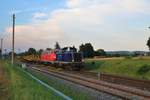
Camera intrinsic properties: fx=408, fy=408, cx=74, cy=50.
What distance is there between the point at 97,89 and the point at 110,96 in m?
4.10

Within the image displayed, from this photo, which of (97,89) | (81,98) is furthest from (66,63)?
(81,98)

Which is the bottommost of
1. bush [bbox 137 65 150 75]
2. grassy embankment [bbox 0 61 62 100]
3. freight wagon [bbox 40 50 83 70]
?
grassy embankment [bbox 0 61 62 100]

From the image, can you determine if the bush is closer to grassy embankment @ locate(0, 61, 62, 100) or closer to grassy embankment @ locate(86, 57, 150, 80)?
grassy embankment @ locate(86, 57, 150, 80)

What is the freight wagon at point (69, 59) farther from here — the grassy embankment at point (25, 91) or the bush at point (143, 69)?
the grassy embankment at point (25, 91)

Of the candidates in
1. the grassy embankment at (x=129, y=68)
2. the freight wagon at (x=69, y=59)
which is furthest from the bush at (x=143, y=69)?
the freight wagon at (x=69, y=59)

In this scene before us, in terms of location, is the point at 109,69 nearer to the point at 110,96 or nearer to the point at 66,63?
the point at 66,63

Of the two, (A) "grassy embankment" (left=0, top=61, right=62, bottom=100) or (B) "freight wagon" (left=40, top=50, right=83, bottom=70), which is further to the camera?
(B) "freight wagon" (left=40, top=50, right=83, bottom=70)

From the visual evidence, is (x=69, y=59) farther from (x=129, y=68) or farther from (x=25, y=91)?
(x=25, y=91)

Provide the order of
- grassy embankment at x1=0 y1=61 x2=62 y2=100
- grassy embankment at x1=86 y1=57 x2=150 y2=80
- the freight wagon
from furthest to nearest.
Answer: the freight wagon
grassy embankment at x1=86 y1=57 x2=150 y2=80
grassy embankment at x1=0 y1=61 x2=62 y2=100

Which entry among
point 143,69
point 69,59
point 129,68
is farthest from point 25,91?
point 69,59

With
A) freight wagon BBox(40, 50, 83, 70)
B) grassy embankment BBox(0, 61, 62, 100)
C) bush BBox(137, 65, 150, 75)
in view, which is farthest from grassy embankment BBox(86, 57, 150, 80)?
Answer: grassy embankment BBox(0, 61, 62, 100)

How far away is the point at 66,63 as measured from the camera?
55.1m

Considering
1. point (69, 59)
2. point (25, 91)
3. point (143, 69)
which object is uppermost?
point (69, 59)

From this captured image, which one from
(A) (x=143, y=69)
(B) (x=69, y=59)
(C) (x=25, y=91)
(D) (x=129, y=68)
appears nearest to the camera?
(C) (x=25, y=91)
